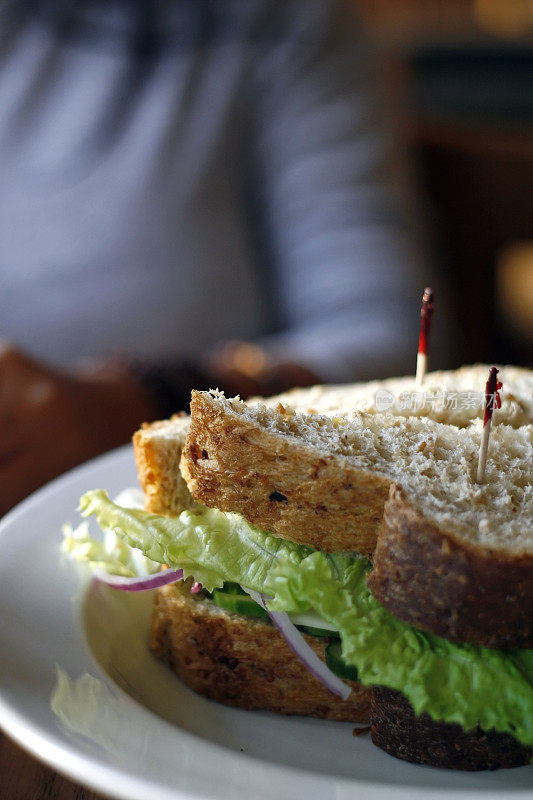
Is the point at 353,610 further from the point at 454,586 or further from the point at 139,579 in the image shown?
the point at 139,579

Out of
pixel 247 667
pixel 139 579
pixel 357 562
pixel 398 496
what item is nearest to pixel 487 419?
pixel 398 496

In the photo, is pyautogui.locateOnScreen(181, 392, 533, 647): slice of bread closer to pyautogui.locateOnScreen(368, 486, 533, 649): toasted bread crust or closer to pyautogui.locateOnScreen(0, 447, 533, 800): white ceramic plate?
pyautogui.locateOnScreen(368, 486, 533, 649): toasted bread crust

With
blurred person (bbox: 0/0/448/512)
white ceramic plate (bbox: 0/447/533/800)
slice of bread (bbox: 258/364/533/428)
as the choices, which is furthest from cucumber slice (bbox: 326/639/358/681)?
blurred person (bbox: 0/0/448/512)

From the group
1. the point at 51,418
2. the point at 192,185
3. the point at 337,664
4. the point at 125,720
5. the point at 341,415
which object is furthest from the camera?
the point at 192,185

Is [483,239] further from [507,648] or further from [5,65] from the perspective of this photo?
[507,648]

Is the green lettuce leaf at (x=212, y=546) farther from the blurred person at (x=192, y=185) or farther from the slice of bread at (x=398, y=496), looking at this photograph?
the blurred person at (x=192, y=185)

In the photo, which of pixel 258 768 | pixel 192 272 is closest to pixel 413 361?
pixel 192 272
